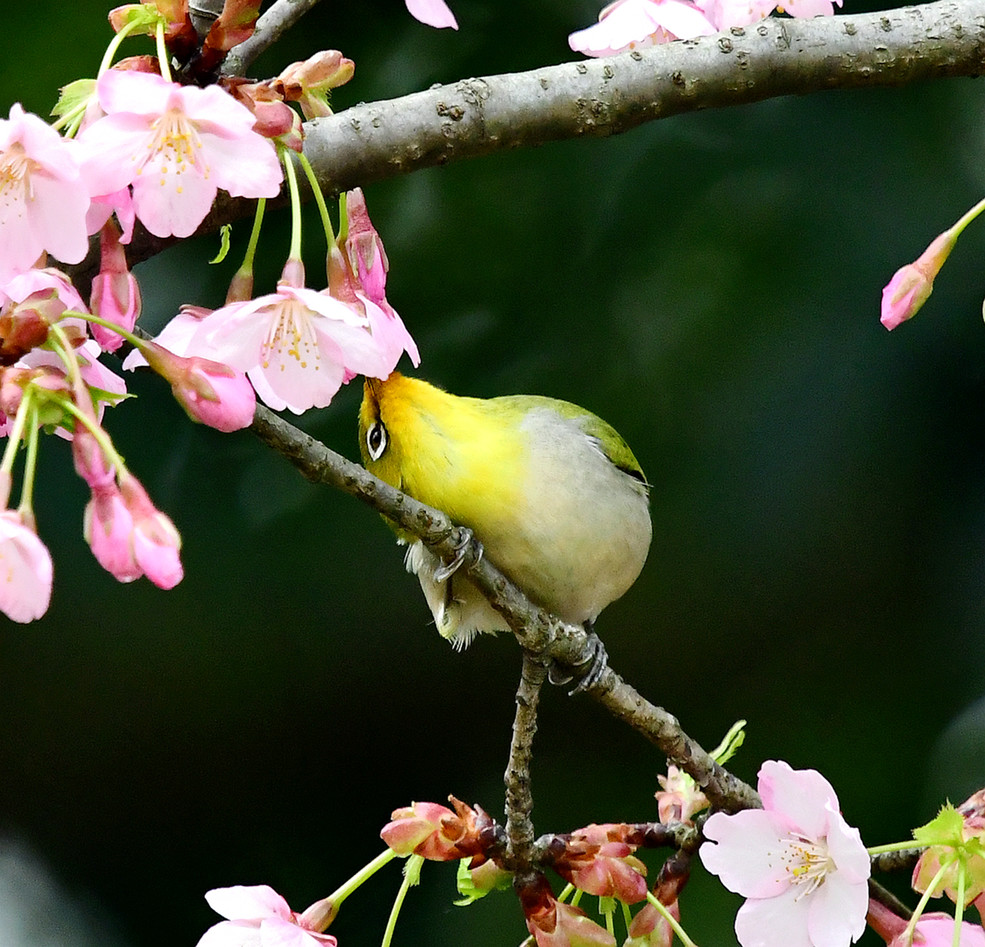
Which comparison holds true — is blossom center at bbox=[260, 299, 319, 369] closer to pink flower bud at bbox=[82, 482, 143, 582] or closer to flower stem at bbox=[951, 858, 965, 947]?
pink flower bud at bbox=[82, 482, 143, 582]

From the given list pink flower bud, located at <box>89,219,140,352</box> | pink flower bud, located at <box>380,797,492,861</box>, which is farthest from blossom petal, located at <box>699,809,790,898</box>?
pink flower bud, located at <box>89,219,140,352</box>

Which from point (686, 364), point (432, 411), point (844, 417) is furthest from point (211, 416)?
point (844, 417)

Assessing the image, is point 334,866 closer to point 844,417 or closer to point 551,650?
point 844,417

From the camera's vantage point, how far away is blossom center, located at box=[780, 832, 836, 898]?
1.06m

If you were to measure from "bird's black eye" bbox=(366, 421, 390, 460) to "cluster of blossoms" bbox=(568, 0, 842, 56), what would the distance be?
546 mm

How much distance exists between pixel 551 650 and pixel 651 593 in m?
1.80

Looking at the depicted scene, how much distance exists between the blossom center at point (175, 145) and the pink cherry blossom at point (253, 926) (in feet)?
1.95

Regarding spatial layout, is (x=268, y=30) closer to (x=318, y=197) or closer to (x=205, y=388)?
(x=318, y=197)

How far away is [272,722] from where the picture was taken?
10.0 feet

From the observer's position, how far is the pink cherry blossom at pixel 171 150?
0.72 metres

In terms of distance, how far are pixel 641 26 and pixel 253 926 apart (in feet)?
2.91

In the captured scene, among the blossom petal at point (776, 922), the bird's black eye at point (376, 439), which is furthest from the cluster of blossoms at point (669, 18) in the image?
the blossom petal at point (776, 922)

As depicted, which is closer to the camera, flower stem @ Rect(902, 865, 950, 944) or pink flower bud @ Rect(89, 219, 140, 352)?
pink flower bud @ Rect(89, 219, 140, 352)

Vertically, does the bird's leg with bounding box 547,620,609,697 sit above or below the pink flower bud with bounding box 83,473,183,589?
below
